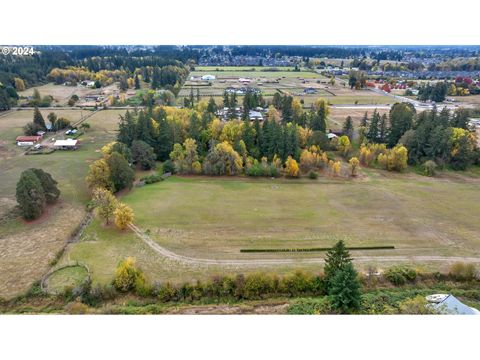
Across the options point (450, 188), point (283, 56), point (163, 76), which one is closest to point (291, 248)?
point (450, 188)

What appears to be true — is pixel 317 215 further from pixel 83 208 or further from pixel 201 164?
pixel 83 208

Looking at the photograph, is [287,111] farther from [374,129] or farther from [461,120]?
[461,120]

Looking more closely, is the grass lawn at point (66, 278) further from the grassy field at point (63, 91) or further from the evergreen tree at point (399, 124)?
the grassy field at point (63, 91)

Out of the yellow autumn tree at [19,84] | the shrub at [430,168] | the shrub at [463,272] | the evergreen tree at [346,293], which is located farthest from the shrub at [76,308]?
the yellow autumn tree at [19,84]

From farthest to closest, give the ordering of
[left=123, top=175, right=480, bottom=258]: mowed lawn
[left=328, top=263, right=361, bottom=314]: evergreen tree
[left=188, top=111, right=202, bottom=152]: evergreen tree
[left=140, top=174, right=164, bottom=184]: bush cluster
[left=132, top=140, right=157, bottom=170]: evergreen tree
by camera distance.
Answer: [left=188, top=111, right=202, bottom=152]: evergreen tree < [left=132, top=140, right=157, bottom=170]: evergreen tree < [left=140, top=174, right=164, bottom=184]: bush cluster < [left=123, top=175, right=480, bottom=258]: mowed lawn < [left=328, top=263, right=361, bottom=314]: evergreen tree

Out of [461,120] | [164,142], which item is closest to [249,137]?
[164,142]

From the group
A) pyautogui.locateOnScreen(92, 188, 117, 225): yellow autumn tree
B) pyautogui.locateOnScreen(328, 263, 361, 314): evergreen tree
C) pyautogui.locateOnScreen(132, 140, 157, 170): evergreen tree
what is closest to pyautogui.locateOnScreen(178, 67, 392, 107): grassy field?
pyautogui.locateOnScreen(132, 140, 157, 170): evergreen tree

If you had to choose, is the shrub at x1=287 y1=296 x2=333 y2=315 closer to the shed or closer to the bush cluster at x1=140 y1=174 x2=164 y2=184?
the shed
